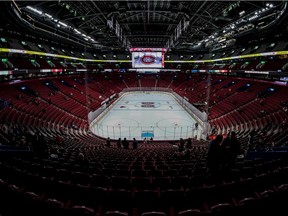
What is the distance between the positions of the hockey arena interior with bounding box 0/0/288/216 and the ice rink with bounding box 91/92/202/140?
0.16 meters

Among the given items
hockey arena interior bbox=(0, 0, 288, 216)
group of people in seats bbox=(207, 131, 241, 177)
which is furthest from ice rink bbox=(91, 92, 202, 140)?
group of people in seats bbox=(207, 131, 241, 177)

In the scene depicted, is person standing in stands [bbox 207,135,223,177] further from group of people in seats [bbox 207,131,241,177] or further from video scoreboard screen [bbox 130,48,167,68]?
video scoreboard screen [bbox 130,48,167,68]

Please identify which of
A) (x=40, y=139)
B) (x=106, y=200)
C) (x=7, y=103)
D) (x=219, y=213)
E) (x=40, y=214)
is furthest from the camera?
(x=7, y=103)

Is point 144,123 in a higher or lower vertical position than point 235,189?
lower

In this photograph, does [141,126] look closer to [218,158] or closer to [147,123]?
[147,123]

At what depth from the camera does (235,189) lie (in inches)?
150

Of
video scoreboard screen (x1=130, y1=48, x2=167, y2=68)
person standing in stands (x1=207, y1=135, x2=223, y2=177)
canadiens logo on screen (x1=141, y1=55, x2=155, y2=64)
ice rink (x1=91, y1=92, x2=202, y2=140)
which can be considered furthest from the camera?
canadiens logo on screen (x1=141, y1=55, x2=155, y2=64)

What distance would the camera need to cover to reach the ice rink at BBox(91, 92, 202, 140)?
1991 cm

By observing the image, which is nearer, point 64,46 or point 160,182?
point 160,182

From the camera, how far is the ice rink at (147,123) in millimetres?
19906

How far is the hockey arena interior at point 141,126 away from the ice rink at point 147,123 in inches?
6.4

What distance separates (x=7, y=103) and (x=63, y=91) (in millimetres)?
12783

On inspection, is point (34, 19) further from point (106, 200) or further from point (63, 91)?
point (106, 200)

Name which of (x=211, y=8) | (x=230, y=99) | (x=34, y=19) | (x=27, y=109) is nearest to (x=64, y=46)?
(x=34, y=19)
